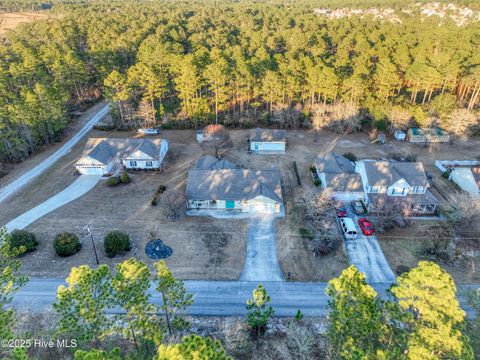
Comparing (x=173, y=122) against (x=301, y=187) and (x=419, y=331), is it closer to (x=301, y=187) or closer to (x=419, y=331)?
(x=301, y=187)

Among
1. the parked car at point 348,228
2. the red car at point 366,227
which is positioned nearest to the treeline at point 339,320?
the parked car at point 348,228

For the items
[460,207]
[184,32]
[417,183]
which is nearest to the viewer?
[460,207]

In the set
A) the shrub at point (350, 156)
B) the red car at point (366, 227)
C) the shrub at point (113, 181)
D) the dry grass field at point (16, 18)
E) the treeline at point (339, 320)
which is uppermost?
the dry grass field at point (16, 18)

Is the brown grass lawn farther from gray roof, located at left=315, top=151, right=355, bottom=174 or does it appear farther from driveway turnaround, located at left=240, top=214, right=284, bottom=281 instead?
gray roof, located at left=315, top=151, right=355, bottom=174

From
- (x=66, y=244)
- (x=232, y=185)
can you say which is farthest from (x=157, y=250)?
(x=232, y=185)

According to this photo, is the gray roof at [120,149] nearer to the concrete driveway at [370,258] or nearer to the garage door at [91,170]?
the garage door at [91,170]

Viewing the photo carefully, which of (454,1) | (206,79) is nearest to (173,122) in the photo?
(206,79)
